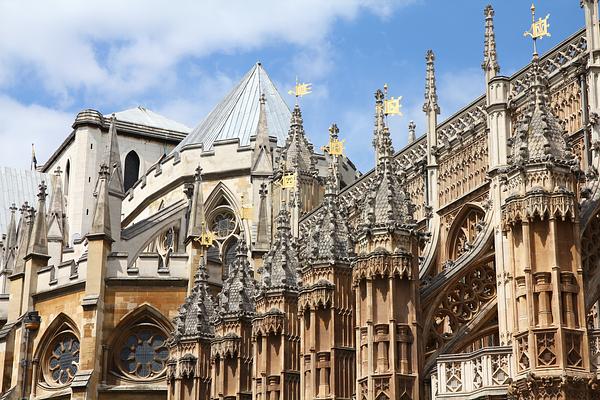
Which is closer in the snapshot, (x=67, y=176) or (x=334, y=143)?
(x=334, y=143)

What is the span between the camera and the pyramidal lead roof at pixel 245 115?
152 ft

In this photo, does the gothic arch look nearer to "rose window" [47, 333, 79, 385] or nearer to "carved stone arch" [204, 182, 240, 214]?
"carved stone arch" [204, 182, 240, 214]

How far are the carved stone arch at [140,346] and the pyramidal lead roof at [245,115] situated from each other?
29.6ft

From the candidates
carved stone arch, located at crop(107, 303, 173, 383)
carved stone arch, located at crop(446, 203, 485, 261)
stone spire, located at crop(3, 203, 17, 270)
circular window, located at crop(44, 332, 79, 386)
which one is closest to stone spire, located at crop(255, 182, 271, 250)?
carved stone arch, located at crop(107, 303, 173, 383)

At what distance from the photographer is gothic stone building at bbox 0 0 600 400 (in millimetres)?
17969

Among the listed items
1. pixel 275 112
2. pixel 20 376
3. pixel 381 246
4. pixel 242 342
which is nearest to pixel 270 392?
pixel 242 342

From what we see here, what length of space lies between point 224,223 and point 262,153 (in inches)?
114

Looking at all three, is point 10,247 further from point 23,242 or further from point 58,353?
point 58,353

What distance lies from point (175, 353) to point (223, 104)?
19691 mm

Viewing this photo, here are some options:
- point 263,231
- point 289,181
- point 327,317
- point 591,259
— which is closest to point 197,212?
point 263,231

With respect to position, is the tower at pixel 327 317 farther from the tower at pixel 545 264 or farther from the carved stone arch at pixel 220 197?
the carved stone arch at pixel 220 197

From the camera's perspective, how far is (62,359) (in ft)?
128

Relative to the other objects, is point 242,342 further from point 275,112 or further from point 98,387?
point 275,112

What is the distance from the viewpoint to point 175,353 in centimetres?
3141
